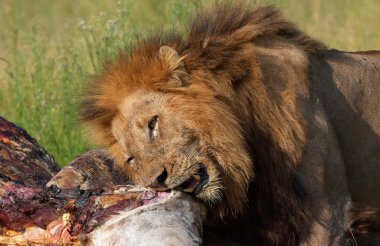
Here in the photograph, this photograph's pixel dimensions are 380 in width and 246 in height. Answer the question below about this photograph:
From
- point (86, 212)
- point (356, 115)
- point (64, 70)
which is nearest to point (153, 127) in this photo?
point (86, 212)

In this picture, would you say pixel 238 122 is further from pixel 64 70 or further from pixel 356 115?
pixel 64 70

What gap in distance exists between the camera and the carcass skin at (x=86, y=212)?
13.1 ft

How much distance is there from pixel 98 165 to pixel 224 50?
1.06 meters

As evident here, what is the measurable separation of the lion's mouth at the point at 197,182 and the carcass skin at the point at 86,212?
0.19ft

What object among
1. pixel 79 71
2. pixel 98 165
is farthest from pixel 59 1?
pixel 98 165

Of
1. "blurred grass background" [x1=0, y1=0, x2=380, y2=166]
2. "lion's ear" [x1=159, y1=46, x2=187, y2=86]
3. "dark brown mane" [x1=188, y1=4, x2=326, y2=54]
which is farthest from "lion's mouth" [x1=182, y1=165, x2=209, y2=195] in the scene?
"blurred grass background" [x1=0, y1=0, x2=380, y2=166]

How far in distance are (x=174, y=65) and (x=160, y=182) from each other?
1.88 ft

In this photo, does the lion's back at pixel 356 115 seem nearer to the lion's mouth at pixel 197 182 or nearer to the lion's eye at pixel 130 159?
the lion's mouth at pixel 197 182

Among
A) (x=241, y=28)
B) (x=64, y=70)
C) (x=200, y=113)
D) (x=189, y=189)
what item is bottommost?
(x=64, y=70)

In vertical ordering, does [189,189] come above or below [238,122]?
below

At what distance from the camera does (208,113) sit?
454cm

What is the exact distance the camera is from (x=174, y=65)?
4.59 meters

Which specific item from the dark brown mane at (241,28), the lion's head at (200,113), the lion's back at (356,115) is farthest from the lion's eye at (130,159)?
the lion's back at (356,115)

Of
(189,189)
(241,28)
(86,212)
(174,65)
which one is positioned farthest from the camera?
(241,28)
